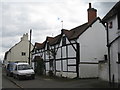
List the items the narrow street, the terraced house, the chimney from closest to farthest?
the narrow street
the terraced house
the chimney

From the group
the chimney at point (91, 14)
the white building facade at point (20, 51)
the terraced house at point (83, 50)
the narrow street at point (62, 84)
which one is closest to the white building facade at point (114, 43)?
the narrow street at point (62, 84)

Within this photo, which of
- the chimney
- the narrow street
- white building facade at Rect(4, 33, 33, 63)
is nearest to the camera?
the narrow street

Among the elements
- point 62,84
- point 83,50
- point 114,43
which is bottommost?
point 62,84

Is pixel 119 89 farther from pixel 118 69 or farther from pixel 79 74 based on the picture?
pixel 79 74

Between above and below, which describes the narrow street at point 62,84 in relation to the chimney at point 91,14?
below

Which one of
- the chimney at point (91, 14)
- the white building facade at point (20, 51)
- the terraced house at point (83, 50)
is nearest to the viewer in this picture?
the terraced house at point (83, 50)

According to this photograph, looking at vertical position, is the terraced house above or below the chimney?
below

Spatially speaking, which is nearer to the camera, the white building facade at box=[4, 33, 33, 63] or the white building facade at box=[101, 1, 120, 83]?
the white building facade at box=[101, 1, 120, 83]

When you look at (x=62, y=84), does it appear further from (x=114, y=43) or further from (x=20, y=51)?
(x=20, y=51)

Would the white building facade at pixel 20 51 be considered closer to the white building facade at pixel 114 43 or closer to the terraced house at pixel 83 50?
the terraced house at pixel 83 50

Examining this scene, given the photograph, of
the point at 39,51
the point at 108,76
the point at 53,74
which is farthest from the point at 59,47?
the point at 108,76

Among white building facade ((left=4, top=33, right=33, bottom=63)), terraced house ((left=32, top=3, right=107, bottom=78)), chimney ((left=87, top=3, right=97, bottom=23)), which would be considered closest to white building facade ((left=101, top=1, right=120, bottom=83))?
terraced house ((left=32, top=3, right=107, bottom=78))

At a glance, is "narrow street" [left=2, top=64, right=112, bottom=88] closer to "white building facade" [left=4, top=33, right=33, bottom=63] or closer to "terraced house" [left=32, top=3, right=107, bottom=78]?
"terraced house" [left=32, top=3, right=107, bottom=78]

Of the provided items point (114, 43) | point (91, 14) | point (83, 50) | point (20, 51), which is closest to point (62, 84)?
point (114, 43)
